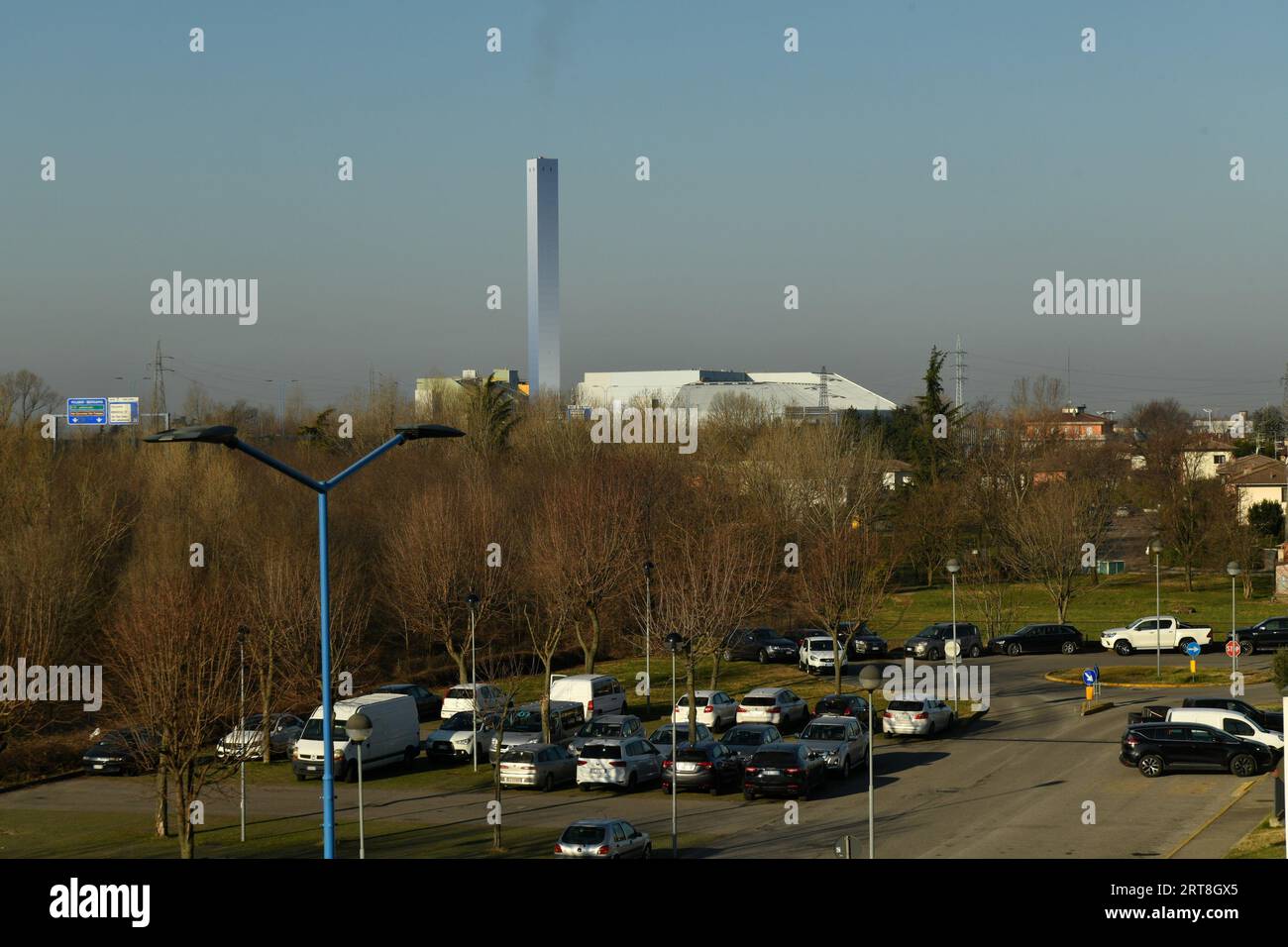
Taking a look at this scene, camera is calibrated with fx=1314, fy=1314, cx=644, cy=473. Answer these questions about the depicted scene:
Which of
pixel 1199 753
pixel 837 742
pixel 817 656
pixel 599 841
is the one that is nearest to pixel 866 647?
pixel 817 656

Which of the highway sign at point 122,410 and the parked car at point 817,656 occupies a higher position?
the highway sign at point 122,410

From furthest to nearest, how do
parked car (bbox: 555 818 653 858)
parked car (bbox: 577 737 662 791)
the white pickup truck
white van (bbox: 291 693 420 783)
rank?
Answer: the white pickup truck < white van (bbox: 291 693 420 783) < parked car (bbox: 577 737 662 791) < parked car (bbox: 555 818 653 858)

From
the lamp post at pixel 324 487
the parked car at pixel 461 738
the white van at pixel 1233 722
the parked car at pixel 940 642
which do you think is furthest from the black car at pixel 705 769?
the parked car at pixel 940 642

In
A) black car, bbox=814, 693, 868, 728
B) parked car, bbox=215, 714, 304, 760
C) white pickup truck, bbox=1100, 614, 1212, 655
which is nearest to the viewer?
parked car, bbox=215, 714, 304, 760

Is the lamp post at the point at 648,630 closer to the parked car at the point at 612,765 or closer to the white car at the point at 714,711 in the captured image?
the white car at the point at 714,711

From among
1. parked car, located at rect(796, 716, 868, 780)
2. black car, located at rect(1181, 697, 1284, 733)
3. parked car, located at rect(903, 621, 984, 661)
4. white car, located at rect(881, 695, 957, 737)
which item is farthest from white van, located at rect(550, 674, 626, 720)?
A: black car, located at rect(1181, 697, 1284, 733)

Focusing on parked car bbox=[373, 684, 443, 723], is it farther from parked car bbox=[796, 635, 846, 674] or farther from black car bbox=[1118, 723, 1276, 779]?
black car bbox=[1118, 723, 1276, 779]

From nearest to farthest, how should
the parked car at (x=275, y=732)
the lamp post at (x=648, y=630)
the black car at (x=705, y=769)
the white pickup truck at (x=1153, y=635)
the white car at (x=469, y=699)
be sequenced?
the black car at (x=705, y=769)
the parked car at (x=275, y=732)
the white car at (x=469, y=699)
the lamp post at (x=648, y=630)
the white pickup truck at (x=1153, y=635)
